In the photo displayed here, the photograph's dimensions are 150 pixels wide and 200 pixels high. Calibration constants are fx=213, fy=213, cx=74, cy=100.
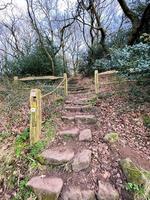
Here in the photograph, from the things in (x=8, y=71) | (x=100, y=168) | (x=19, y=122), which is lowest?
(x=100, y=168)

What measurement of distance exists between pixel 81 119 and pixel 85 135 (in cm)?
93

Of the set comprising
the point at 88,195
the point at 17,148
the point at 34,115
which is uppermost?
the point at 34,115

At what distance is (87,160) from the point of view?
3.69m

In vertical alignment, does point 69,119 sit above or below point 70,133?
above

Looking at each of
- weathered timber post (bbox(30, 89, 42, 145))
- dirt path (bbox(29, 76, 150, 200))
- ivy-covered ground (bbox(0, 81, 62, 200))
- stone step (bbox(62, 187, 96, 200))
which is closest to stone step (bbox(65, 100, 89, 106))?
ivy-covered ground (bbox(0, 81, 62, 200))

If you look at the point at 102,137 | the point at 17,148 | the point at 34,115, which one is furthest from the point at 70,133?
the point at 17,148

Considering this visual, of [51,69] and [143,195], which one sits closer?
[143,195]

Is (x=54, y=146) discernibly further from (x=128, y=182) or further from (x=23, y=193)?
(x=128, y=182)

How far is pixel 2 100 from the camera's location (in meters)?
6.55

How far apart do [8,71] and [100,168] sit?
36.1 feet

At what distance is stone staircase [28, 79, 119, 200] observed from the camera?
3.14m

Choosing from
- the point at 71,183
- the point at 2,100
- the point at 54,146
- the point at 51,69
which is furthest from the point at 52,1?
the point at 71,183

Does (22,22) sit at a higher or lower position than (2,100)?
higher

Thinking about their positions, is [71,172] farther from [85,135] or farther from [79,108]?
[79,108]
